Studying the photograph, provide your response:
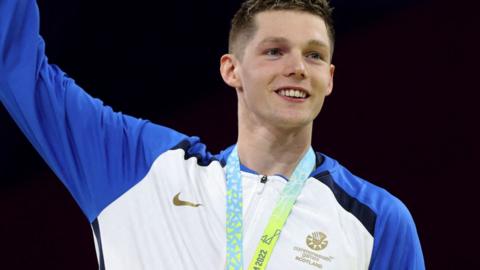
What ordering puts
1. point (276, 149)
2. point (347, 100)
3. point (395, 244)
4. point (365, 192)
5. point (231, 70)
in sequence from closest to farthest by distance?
1. point (395, 244)
2. point (365, 192)
3. point (276, 149)
4. point (231, 70)
5. point (347, 100)

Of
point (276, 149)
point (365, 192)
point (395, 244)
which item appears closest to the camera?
point (395, 244)

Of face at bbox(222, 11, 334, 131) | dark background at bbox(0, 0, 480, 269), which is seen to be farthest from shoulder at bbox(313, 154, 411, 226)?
dark background at bbox(0, 0, 480, 269)

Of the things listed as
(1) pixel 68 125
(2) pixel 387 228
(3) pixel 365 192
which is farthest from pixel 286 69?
(1) pixel 68 125

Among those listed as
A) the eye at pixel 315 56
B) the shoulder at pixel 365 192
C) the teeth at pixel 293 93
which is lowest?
the shoulder at pixel 365 192

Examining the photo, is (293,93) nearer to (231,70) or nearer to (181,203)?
(231,70)

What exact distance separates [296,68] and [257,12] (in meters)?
0.33

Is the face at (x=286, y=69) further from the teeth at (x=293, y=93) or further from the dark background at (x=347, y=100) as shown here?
the dark background at (x=347, y=100)

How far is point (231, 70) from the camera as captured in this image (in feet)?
→ 9.08

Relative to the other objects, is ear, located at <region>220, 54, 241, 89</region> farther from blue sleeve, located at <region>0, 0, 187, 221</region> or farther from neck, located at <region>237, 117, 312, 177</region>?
blue sleeve, located at <region>0, 0, 187, 221</region>

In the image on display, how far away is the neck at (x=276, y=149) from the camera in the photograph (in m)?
2.63

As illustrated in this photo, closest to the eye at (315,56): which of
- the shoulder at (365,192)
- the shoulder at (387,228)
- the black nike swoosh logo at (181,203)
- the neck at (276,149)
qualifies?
the neck at (276,149)

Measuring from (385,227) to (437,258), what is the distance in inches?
69.0

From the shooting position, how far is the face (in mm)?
2514

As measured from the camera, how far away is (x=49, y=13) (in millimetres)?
3887
